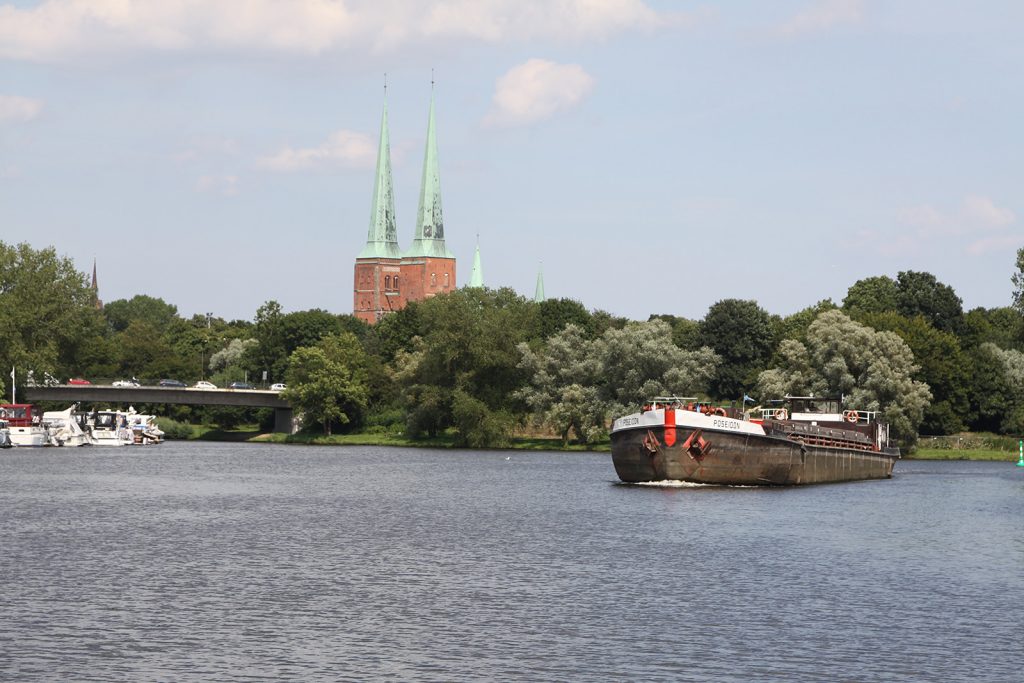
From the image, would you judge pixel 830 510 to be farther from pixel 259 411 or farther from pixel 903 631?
pixel 259 411

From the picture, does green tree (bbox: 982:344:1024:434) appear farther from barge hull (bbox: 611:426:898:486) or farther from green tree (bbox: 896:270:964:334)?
barge hull (bbox: 611:426:898:486)

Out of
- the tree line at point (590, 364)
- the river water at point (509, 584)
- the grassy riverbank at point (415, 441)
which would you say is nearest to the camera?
the river water at point (509, 584)

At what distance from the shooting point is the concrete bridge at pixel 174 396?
178 meters

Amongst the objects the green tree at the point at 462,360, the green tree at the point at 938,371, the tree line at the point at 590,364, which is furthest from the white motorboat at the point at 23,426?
the green tree at the point at 938,371

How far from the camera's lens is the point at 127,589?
1876 inches

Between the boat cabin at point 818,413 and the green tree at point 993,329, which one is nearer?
the boat cabin at point 818,413

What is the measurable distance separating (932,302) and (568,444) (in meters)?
55.8

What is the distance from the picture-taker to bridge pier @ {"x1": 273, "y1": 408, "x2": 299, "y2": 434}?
7156 inches

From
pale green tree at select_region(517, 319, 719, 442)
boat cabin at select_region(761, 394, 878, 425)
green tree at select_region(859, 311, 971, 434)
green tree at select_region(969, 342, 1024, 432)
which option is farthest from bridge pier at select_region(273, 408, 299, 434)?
green tree at select_region(969, 342, 1024, 432)

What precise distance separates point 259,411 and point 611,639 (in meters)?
162

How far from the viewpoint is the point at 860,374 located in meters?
136

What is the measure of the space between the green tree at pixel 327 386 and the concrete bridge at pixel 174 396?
19.3ft

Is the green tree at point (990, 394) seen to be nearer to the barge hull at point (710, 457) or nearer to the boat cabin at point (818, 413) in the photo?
the boat cabin at point (818, 413)

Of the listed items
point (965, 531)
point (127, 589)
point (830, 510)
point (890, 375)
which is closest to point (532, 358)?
point (890, 375)
